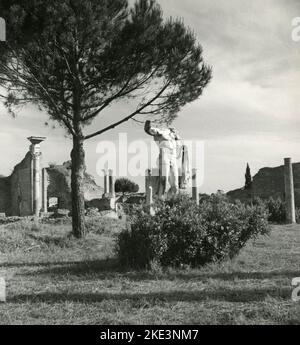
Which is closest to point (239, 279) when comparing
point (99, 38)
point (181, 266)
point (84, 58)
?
point (181, 266)

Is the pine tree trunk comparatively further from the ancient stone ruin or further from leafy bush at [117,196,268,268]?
the ancient stone ruin

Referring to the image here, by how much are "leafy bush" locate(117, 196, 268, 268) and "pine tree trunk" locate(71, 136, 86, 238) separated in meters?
3.37

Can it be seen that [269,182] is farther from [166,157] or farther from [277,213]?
[166,157]

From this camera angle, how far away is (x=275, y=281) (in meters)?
5.86

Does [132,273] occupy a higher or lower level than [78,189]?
lower

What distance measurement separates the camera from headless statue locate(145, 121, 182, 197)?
10000 mm

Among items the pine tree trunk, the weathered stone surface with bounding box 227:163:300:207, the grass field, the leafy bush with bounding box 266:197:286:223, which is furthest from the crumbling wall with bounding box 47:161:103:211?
the grass field

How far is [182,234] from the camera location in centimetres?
692

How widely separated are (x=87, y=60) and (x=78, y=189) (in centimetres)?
298

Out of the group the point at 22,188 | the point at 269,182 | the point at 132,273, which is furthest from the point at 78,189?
the point at 269,182

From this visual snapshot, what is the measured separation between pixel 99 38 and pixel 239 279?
6.18 m

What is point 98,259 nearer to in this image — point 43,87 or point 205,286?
point 205,286

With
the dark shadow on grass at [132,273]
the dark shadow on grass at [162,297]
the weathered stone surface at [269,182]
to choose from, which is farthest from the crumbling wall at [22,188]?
the dark shadow on grass at [162,297]

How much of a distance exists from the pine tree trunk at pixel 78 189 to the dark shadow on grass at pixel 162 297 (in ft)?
17.9
